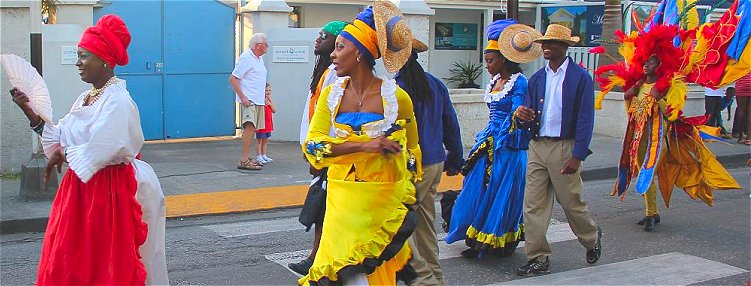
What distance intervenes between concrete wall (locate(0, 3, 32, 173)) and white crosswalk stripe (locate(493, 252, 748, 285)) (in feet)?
21.3

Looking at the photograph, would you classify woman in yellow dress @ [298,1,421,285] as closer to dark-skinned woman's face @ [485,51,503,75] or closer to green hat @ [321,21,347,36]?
green hat @ [321,21,347,36]

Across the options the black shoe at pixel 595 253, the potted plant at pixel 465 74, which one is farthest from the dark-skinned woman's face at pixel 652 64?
the potted plant at pixel 465 74

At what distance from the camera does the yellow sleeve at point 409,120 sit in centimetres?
427

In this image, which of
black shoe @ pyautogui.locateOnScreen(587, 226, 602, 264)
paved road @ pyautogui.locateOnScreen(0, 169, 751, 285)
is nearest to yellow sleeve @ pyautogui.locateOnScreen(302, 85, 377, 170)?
paved road @ pyautogui.locateOnScreen(0, 169, 751, 285)

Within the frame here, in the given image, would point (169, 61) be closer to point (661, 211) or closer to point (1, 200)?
point (1, 200)

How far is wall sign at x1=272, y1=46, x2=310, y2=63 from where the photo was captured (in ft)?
42.9

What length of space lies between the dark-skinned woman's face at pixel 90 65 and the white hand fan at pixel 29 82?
25 cm

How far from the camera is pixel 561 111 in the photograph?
19.9 ft

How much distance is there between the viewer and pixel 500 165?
652 cm

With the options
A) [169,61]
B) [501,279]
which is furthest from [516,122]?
[169,61]

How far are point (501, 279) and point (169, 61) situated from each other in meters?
8.20

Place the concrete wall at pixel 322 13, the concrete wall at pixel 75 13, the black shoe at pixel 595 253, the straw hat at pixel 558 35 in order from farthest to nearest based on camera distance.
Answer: the concrete wall at pixel 322 13 < the concrete wall at pixel 75 13 < the black shoe at pixel 595 253 < the straw hat at pixel 558 35

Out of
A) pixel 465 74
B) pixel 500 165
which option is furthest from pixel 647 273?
pixel 465 74

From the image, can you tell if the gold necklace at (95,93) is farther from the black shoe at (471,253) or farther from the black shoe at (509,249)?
the black shoe at (509,249)
